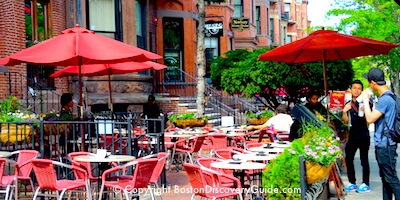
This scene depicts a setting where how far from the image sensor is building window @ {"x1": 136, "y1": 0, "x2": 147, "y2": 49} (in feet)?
75.0

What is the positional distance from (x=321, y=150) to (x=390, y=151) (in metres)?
1.10

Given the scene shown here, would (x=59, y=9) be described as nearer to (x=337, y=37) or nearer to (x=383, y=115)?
(x=337, y=37)

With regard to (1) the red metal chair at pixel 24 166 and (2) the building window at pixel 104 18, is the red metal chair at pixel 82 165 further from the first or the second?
(2) the building window at pixel 104 18

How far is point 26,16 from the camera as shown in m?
16.6

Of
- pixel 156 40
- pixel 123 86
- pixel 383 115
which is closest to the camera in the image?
pixel 383 115

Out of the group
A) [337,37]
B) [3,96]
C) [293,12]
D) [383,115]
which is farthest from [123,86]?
[293,12]

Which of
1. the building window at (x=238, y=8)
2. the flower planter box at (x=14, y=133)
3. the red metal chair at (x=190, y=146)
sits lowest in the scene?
the red metal chair at (x=190, y=146)

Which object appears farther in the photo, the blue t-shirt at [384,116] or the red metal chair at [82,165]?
the red metal chair at [82,165]

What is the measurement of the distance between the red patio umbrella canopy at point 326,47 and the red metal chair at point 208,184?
416 cm

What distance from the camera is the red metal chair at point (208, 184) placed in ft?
23.6

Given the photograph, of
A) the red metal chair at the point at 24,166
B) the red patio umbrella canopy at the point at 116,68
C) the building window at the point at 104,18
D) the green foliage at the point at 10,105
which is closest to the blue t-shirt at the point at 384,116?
the red metal chair at the point at 24,166

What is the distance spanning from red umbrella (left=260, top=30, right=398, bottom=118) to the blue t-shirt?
3.01 m

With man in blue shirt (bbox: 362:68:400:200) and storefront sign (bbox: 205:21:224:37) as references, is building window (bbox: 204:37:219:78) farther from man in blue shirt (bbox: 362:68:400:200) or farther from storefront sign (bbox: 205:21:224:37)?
man in blue shirt (bbox: 362:68:400:200)

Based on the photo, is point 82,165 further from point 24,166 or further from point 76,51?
Answer: point 76,51
